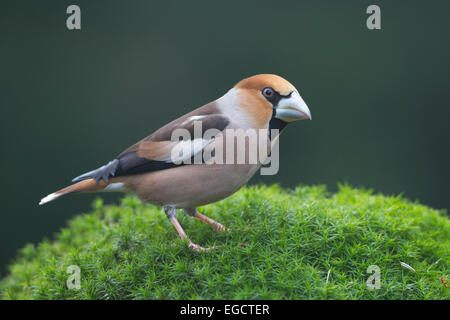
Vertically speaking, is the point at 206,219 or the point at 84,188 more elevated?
the point at 84,188

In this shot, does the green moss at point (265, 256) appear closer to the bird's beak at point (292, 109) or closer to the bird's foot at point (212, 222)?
the bird's foot at point (212, 222)

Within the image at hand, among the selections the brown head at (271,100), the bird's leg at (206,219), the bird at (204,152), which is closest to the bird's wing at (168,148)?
the bird at (204,152)

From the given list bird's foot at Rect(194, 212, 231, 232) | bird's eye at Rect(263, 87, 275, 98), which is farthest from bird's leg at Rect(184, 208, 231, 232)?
bird's eye at Rect(263, 87, 275, 98)

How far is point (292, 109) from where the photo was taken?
350 centimetres

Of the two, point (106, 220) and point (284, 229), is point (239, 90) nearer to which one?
point (284, 229)

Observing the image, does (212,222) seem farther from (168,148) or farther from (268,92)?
(268,92)

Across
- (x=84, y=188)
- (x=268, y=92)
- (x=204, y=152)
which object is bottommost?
(x=84, y=188)

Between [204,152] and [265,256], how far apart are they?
89cm

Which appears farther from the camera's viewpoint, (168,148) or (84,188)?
(84,188)

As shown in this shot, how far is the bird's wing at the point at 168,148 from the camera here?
11.7 ft

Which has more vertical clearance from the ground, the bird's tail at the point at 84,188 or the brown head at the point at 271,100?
the brown head at the point at 271,100

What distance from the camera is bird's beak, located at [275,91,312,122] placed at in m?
3.46

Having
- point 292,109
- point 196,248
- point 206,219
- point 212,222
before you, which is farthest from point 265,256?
point 292,109
